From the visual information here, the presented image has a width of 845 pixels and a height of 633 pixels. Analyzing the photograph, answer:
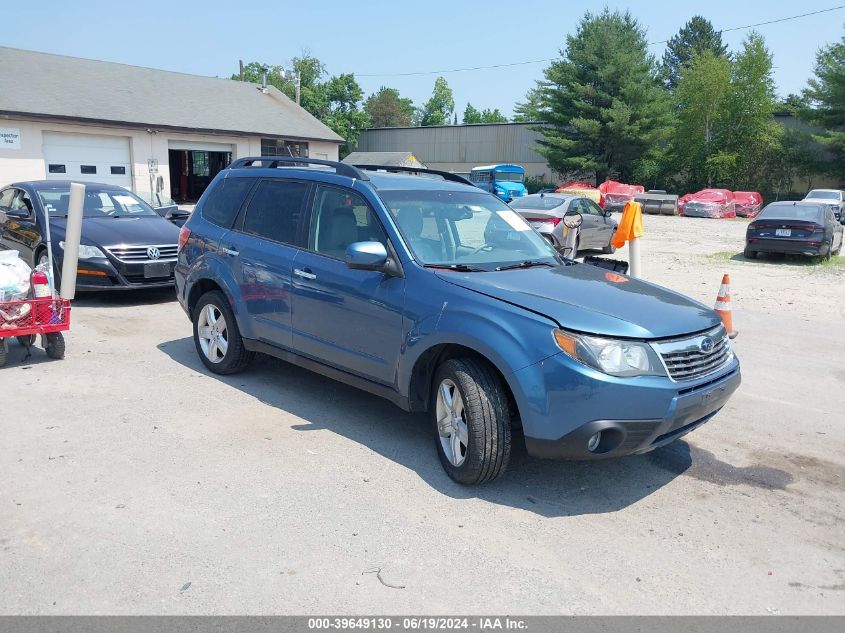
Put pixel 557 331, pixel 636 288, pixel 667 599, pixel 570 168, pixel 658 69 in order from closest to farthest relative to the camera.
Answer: pixel 667 599
pixel 557 331
pixel 636 288
pixel 570 168
pixel 658 69

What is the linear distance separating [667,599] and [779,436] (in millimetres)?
2715

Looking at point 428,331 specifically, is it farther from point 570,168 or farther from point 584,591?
point 570,168

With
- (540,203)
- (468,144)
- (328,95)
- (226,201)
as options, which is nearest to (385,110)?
(328,95)

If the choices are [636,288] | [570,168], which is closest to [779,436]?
[636,288]

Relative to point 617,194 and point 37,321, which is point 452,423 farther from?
point 617,194

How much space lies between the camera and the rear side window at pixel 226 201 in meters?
6.36

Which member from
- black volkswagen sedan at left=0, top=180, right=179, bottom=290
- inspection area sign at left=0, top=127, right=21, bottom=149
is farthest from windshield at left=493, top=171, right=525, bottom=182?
black volkswagen sedan at left=0, top=180, right=179, bottom=290

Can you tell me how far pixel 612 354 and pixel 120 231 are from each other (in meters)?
7.93

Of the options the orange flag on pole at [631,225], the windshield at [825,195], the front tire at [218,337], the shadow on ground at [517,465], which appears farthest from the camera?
the windshield at [825,195]

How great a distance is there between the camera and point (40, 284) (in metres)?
6.61

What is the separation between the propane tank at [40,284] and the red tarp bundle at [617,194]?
102 ft

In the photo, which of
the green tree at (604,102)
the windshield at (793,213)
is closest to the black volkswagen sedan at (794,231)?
the windshield at (793,213)

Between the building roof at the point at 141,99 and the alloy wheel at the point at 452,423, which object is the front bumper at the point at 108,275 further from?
the building roof at the point at 141,99

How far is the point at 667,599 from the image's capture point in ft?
10.8
